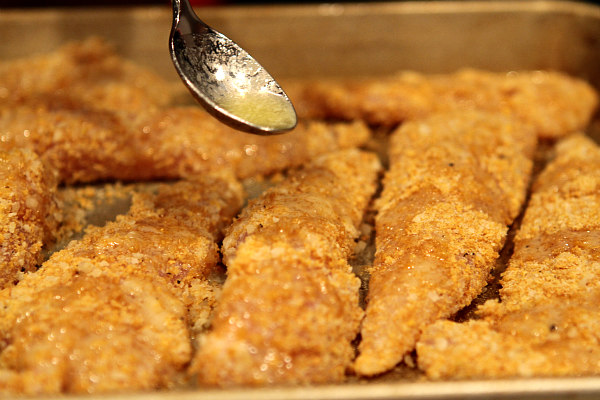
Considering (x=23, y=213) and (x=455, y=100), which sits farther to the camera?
(x=455, y=100)

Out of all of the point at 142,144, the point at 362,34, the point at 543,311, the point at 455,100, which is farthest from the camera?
the point at 362,34

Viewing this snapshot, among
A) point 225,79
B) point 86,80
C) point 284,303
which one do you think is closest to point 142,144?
point 225,79

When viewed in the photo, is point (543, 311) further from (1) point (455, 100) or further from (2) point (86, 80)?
(2) point (86, 80)

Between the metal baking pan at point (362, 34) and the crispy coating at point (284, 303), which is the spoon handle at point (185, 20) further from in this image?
the metal baking pan at point (362, 34)

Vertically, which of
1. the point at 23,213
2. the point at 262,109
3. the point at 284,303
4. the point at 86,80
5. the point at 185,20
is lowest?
the point at 86,80

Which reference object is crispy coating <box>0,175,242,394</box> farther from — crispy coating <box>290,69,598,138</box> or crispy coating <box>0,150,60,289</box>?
crispy coating <box>290,69,598,138</box>

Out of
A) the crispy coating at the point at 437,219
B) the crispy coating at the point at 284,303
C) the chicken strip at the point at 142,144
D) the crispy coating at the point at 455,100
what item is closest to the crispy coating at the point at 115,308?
the crispy coating at the point at 284,303

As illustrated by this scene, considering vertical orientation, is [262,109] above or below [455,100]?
above

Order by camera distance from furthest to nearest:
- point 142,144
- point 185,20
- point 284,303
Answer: point 142,144 → point 185,20 → point 284,303
